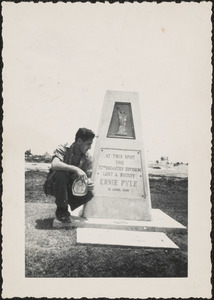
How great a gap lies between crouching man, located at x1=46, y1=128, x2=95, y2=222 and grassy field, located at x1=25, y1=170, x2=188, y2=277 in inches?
8.3

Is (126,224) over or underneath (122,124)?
underneath

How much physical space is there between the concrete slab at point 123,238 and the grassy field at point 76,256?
7 centimetres

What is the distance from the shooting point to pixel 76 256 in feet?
18.7

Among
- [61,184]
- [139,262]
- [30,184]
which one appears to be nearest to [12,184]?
[30,184]

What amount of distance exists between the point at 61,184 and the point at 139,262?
152 cm

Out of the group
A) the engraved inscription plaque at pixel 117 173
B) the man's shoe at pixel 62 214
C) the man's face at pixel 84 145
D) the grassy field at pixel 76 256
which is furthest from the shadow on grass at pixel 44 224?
the man's face at pixel 84 145

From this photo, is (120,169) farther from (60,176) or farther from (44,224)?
(44,224)

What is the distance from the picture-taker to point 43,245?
19.2ft

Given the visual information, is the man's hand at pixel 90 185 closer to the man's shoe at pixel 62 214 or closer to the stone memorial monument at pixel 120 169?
the stone memorial monument at pixel 120 169

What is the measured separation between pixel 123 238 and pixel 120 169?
1.13m

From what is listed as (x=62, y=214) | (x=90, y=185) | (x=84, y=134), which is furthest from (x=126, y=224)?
(x=84, y=134)

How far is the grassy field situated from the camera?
570 cm

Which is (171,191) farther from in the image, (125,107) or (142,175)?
(125,107)

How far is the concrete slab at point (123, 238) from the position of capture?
5.95 metres
